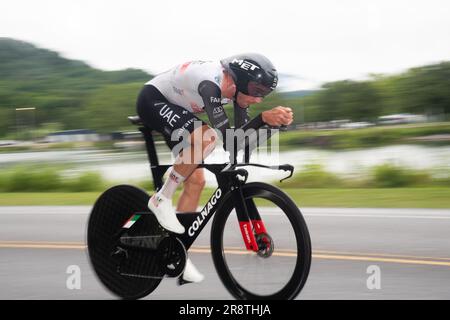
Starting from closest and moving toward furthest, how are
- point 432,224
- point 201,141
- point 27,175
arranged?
point 201,141
point 432,224
point 27,175

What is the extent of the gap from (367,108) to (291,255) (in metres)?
114

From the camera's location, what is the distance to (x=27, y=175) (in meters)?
18.5

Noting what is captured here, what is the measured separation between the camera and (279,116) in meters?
4.17

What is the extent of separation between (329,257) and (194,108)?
2479 mm

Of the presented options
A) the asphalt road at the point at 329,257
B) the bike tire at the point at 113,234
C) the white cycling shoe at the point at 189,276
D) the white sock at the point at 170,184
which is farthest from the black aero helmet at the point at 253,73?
the asphalt road at the point at 329,257

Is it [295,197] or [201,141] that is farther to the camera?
[295,197]

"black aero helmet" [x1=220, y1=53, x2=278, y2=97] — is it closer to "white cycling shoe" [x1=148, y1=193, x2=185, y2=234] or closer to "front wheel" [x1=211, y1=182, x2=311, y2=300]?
"front wheel" [x1=211, y1=182, x2=311, y2=300]

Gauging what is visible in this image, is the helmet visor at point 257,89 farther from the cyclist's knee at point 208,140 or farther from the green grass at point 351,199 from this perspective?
the green grass at point 351,199

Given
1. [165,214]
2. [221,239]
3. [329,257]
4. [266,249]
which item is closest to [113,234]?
[165,214]

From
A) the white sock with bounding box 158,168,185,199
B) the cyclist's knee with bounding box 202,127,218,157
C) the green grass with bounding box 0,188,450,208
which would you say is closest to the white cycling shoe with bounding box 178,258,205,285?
the white sock with bounding box 158,168,185,199

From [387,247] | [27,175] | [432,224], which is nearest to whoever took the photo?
[387,247]

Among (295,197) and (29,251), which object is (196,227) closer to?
(29,251)

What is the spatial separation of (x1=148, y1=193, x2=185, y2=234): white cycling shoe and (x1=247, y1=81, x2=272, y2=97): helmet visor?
38.4 inches
